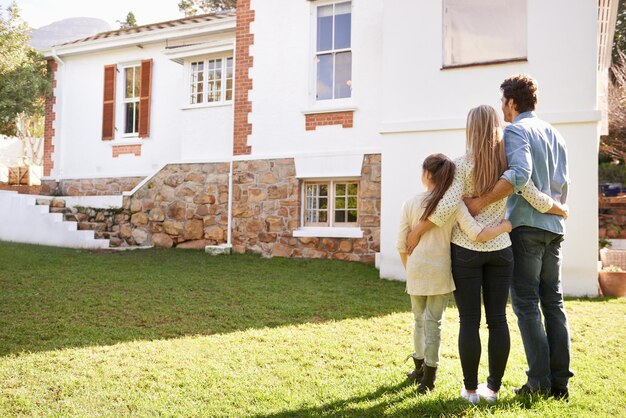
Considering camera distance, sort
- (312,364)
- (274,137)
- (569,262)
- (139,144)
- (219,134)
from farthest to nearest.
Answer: (139,144) < (219,134) < (274,137) < (569,262) < (312,364)

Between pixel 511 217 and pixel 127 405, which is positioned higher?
pixel 511 217

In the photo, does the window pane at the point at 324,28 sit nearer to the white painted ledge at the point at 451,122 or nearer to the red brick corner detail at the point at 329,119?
the red brick corner detail at the point at 329,119

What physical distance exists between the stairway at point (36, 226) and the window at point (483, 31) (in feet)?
25.0

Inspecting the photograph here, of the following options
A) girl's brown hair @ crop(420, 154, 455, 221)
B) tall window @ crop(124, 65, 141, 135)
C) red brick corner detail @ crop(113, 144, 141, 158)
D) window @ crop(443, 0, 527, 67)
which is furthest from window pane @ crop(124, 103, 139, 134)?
girl's brown hair @ crop(420, 154, 455, 221)

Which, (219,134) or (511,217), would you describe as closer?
(511,217)

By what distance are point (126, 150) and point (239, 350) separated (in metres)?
9.98

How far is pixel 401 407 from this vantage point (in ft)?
10.6

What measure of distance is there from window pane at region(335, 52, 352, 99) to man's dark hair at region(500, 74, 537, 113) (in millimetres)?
6597

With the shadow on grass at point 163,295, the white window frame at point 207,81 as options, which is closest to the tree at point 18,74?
the white window frame at point 207,81

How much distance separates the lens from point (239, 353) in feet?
14.4

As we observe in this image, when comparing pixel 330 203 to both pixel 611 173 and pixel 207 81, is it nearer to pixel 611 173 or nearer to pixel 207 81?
pixel 207 81

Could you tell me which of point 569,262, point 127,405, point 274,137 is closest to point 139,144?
point 274,137

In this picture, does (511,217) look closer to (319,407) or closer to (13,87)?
(319,407)

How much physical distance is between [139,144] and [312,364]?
10240 mm
